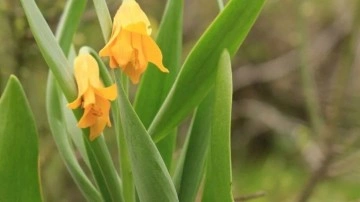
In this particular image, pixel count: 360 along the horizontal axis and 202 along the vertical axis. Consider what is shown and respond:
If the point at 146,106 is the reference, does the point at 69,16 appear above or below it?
above

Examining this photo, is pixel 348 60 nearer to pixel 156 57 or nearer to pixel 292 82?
pixel 156 57

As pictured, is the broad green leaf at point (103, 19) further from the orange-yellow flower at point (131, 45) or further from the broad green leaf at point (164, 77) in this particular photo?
the broad green leaf at point (164, 77)

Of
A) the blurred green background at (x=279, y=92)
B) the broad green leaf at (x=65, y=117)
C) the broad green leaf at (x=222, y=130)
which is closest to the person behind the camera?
the broad green leaf at (x=222, y=130)

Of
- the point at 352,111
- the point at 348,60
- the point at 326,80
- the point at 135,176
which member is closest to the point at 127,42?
the point at 135,176

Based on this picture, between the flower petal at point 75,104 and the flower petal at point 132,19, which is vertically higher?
the flower petal at point 132,19

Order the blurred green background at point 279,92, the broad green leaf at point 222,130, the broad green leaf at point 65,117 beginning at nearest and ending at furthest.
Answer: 1. the broad green leaf at point 222,130
2. the broad green leaf at point 65,117
3. the blurred green background at point 279,92

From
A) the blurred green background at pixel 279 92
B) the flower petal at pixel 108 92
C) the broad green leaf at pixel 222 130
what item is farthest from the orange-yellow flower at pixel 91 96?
the blurred green background at pixel 279 92

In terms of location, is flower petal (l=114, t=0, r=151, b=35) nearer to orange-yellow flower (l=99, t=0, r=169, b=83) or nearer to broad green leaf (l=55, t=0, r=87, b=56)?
orange-yellow flower (l=99, t=0, r=169, b=83)
